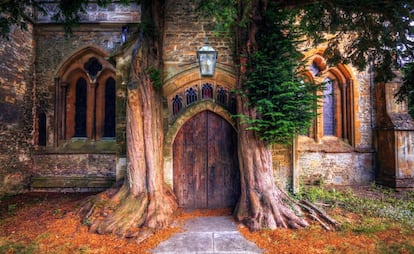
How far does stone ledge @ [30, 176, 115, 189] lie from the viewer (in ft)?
22.8

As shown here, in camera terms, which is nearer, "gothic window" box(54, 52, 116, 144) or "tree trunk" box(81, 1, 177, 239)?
"tree trunk" box(81, 1, 177, 239)

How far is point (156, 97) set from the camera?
479cm

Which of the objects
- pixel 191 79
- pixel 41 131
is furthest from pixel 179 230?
pixel 41 131

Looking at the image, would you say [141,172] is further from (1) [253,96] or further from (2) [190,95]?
(1) [253,96]

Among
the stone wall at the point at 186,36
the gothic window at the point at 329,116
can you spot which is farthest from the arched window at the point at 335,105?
the stone wall at the point at 186,36

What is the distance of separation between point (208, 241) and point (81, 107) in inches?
270

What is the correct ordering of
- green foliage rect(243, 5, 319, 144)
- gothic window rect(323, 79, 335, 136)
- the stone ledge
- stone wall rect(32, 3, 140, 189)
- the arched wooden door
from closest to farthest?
green foliage rect(243, 5, 319, 144) < the arched wooden door < the stone ledge < stone wall rect(32, 3, 140, 189) < gothic window rect(323, 79, 335, 136)

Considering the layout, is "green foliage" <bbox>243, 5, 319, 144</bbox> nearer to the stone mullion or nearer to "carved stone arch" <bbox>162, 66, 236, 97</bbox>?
"carved stone arch" <bbox>162, 66, 236, 97</bbox>

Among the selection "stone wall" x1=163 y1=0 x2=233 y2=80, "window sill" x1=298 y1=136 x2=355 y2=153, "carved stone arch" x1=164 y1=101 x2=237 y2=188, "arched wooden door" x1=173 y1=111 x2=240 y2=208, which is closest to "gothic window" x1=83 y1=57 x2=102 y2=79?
"stone wall" x1=163 y1=0 x2=233 y2=80

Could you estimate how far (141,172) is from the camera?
4.43 m

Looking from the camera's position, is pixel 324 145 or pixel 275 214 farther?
pixel 324 145

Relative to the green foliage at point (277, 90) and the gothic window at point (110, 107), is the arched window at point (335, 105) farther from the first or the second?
the gothic window at point (110, 107)

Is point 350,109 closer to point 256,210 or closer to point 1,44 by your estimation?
point 256,210

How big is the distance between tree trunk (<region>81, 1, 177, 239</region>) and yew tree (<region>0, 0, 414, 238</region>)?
2 centimetres
